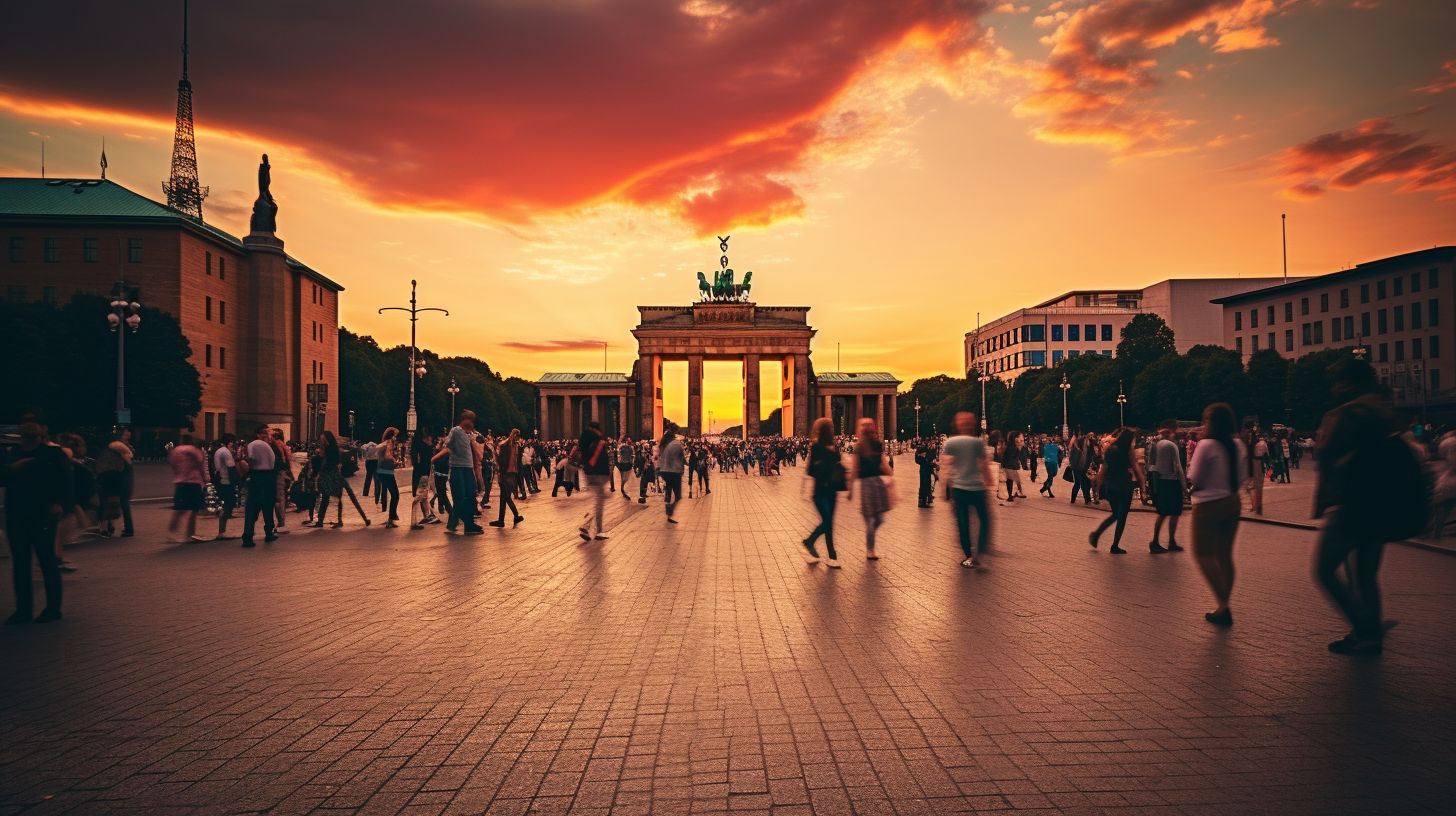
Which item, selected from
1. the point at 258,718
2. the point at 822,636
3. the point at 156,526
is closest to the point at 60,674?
the point at 258,718

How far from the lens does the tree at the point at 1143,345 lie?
315 feet

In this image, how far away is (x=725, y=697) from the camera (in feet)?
19.8

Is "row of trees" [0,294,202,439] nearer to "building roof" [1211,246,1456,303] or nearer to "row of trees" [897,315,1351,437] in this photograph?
"row of trees" [897,315,1351,437]

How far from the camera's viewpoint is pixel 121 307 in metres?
37.4

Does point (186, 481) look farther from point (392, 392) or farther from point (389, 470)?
point (392, 392)

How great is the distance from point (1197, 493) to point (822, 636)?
3785mm

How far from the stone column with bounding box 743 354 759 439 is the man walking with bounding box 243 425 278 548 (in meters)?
97.1

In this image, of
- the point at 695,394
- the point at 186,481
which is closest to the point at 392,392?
the point at 695,394

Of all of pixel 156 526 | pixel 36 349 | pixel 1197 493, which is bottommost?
pixel 156 526

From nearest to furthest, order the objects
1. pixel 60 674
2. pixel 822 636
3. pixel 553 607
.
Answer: pixel 60 674, pixel 822 636, pixel 553 607

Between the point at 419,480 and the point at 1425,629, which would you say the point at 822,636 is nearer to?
the point at 1425,629

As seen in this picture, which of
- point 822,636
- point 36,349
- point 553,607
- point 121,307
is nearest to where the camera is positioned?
point 822,636

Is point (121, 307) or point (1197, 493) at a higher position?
point (121, 307)

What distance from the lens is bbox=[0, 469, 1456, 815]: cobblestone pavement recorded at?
4441mm
